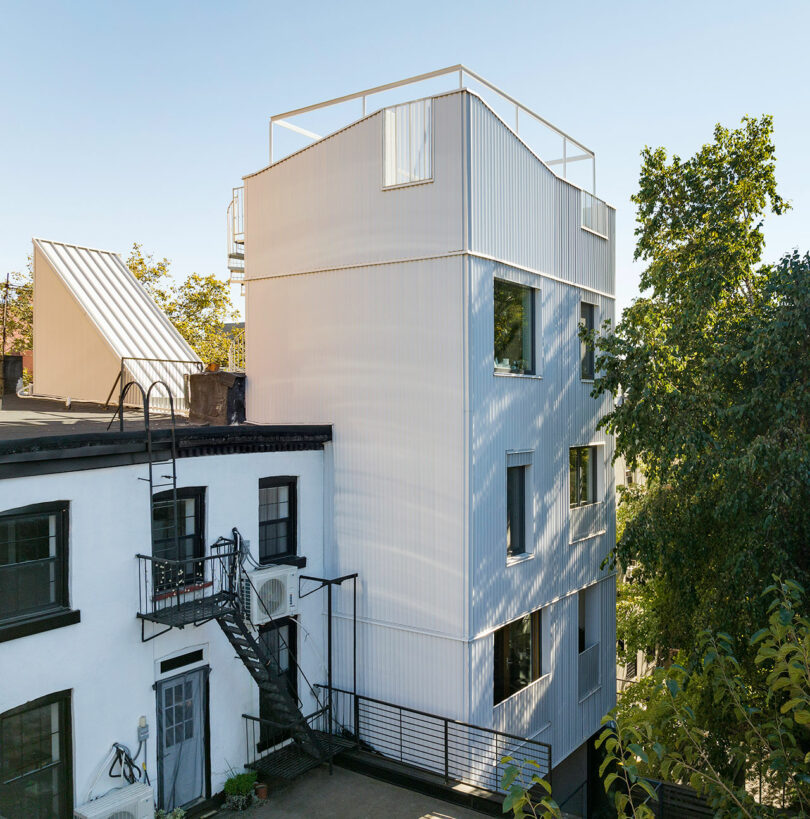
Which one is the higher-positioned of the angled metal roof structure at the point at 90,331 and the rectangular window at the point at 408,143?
the rectangular window at the point at 408,143

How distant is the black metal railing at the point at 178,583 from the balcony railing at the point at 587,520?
26.6ft

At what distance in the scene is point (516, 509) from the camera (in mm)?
14930

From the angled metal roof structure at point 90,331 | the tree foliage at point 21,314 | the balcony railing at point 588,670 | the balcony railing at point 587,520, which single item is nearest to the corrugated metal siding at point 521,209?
the balcony railing at point 587,520

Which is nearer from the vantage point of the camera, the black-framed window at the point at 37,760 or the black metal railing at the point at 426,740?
the black-framed window at the point at 37,760

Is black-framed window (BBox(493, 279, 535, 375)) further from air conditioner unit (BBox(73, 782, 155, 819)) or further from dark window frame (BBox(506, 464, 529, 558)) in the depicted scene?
air conditioner unit (BBox(73, 782, 155, 819))

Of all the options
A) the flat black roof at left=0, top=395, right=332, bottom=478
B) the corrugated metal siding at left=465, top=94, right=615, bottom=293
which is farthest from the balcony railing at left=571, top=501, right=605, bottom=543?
the flat black roof at left=0, top=395, right=332, bottom=478

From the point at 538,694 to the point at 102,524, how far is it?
9.57 meters

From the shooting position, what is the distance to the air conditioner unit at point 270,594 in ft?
40.9

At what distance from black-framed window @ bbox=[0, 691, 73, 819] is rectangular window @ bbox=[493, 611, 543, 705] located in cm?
749

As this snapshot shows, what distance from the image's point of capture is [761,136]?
55.2ft

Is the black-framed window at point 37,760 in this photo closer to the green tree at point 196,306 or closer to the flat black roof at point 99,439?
the flat black roof at point 99,439

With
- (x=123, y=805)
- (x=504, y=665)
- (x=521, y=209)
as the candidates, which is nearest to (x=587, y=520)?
(x=504, y=665)

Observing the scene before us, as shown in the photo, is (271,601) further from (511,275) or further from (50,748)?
(511,275)

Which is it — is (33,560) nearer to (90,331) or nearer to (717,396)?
(90,331)
